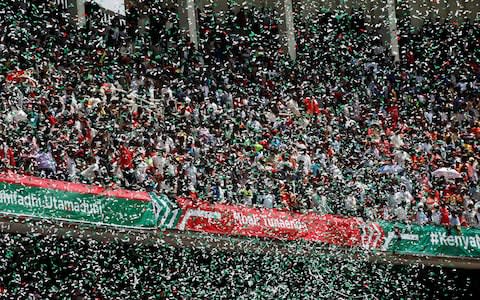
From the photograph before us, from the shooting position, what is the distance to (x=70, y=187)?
12.8 m

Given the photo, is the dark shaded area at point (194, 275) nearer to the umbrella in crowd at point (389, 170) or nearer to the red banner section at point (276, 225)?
the red banner section at point (276, 225)

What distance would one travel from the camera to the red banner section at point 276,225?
572 inches

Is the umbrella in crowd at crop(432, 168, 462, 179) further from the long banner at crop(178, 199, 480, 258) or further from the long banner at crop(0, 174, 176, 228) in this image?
the long banner at crop(0, 174, 176, 228)

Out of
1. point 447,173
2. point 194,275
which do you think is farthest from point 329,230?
point 447,173

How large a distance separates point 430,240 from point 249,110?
4148mm

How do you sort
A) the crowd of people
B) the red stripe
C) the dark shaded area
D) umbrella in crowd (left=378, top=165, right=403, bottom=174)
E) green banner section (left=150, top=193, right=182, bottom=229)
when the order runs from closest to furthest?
the red stripe, the dark shaded area, green banner section (left=150, top=193, right=182, bottom=229), the crowd of people, umbrella in crowd (left=378, top=165, right=403, bottom=174)

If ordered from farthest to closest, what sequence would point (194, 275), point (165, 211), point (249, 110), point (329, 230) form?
point (249, 110), point (329, 230), point (194, 275), point (165, 211)

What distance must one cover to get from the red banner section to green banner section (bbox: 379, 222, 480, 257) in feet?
0.96

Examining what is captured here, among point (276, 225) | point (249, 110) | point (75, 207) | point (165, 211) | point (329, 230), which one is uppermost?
point (249, 110)

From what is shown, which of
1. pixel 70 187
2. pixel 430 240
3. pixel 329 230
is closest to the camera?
pixel 70 187

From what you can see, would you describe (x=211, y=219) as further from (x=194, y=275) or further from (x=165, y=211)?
(x=194, y=275)

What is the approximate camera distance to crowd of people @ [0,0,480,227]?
14.3 meters

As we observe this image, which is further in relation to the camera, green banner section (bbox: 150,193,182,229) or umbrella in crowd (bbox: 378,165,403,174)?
umbrella in crowd (bbox: 378,165,403,174)

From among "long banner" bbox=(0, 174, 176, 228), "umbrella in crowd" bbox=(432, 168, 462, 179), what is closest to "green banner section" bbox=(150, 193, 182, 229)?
"long banner" bbox=(0, 174, 176, 228)
